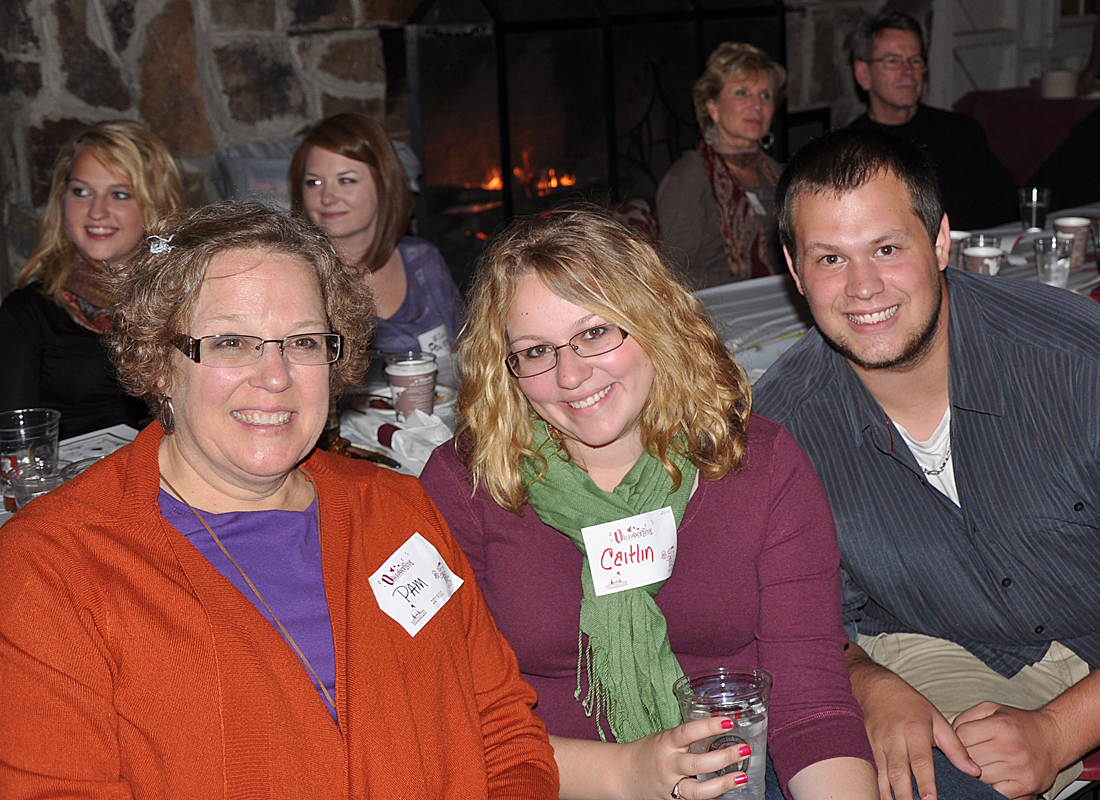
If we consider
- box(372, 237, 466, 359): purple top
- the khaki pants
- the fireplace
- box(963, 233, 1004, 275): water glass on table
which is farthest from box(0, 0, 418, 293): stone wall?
the khaki pants

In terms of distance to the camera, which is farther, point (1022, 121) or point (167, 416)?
point (1022, 121)

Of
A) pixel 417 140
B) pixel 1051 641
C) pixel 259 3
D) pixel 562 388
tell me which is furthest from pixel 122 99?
pixel 1051 641

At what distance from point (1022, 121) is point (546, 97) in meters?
3.51

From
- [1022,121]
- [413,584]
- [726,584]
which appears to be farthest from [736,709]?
[1022,121]

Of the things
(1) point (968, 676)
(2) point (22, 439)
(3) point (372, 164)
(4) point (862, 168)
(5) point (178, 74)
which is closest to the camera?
(4) point (862, 168)

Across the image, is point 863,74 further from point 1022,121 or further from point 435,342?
point 435,342

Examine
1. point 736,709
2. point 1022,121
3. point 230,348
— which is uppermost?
point 1022,121

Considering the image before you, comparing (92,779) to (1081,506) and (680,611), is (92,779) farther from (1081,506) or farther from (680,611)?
(1081,506)

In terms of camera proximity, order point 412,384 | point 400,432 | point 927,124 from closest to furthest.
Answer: point 400,432 < point 412,384 < point 927,124

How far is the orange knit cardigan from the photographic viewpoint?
3.83 ft

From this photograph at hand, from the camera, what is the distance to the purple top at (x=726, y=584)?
1552mm

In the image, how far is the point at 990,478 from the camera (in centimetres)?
182

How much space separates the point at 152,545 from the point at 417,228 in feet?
11.7

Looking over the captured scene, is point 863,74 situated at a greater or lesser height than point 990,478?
greater
